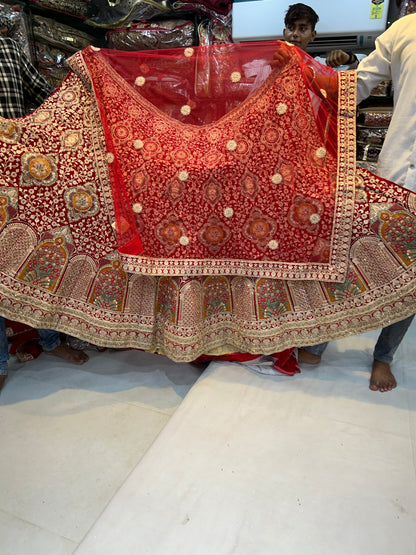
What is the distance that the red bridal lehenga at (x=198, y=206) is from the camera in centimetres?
143

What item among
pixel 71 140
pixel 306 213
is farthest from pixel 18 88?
pixel 306 213

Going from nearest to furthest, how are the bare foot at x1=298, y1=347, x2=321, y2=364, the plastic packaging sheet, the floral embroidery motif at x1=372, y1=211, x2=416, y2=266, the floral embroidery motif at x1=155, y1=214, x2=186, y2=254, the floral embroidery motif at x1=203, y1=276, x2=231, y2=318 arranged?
the floral embroidery motif at x1=372, y1=211, x2=416, y2=266 < the floral embroidery motif at x1=155, y1=214, x2=186, y2=254 < the floral embroidery motif at x1=203, y1=276, x2=231, y2=318 < the bare foot at x1=298, y1=347, x2=321, y2=364 < the plastic packaging sheet

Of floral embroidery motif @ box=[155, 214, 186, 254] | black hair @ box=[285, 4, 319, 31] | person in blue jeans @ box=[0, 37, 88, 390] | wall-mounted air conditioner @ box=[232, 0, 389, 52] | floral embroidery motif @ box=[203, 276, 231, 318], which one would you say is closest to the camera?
floral embroidery motif @ box=[155, 214, 186, 254]

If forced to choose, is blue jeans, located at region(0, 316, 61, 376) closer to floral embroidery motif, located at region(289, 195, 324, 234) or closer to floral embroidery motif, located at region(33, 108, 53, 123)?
floral embroidery motif, located at region(33, 108, 53, 123)

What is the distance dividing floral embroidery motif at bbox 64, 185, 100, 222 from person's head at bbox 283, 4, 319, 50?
1.35 m

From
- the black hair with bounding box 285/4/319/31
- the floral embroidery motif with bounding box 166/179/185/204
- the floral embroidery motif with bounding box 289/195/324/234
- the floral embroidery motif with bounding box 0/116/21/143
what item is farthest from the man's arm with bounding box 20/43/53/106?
the floral embroidery motif with bounding box 289/195/324/234

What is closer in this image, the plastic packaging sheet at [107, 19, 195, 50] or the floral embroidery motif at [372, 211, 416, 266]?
the floral embroidery motif at [372, 211, 416, 266]

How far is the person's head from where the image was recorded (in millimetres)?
1996

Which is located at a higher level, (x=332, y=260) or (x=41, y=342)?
(x=332, y=260)

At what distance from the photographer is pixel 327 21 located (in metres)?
2.37

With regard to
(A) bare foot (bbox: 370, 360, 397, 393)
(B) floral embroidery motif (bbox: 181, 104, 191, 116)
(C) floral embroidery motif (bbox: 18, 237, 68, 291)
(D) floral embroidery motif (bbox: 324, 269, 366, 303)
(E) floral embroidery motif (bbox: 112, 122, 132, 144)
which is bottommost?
(A) bare foot (bbox: 370, 360, 397, 393)

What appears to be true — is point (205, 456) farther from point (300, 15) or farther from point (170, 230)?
point (300, 15)

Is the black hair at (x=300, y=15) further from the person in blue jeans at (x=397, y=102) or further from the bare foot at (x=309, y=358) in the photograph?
the bare foot at (x=309, y=358)

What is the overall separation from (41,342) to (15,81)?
48.3 inches
